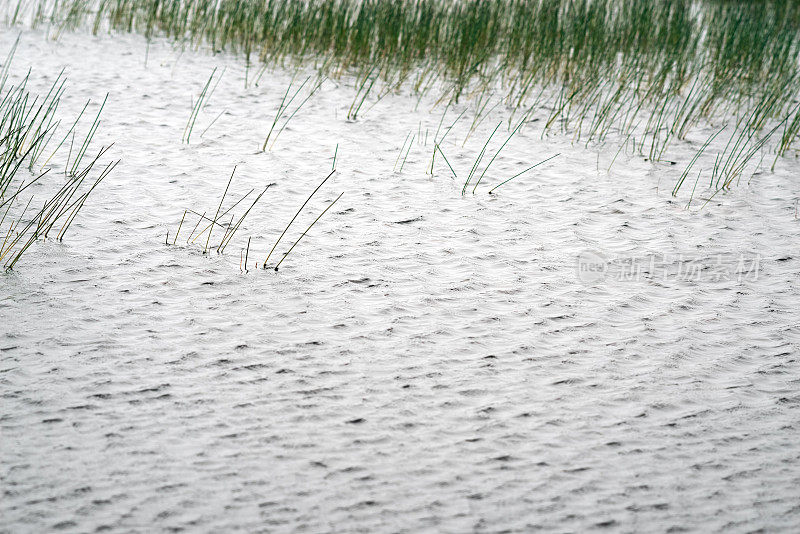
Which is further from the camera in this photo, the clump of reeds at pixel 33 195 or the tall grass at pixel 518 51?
the tall grass at pixel 518 51

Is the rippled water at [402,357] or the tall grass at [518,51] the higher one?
the tall grass at [518,51]

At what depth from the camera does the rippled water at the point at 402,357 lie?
1.69m

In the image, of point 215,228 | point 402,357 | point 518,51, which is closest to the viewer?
point 402,357

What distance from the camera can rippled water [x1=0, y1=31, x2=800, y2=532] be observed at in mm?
1688

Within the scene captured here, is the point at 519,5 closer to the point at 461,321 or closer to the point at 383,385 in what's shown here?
the point at 461,321

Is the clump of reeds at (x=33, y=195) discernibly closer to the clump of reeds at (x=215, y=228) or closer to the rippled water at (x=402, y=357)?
the rippled water at (x=402, y=357)

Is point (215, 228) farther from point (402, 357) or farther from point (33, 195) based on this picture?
point (402, 357)

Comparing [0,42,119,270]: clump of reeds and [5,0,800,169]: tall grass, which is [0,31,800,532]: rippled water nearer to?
[0,42,119,270]: clump of reeds

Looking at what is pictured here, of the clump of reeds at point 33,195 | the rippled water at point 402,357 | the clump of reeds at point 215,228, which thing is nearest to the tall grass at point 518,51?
the rippled water at point 402,357

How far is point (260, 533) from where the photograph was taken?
1.57 m

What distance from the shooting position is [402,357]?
223cm

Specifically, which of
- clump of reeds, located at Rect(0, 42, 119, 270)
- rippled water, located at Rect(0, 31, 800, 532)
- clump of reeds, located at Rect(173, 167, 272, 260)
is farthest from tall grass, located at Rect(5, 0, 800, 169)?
clump of reeds, located at Rect(0, 42, 119, 270)

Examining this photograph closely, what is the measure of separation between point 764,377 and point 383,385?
1.18 m

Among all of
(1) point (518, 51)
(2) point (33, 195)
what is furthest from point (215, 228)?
(1) point (518, 51)
